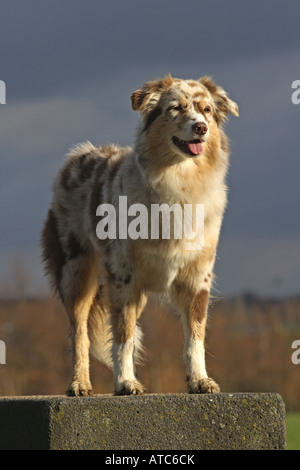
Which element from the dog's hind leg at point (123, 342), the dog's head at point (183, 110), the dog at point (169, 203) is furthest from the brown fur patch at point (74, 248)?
the dog's head at point (183, 110)

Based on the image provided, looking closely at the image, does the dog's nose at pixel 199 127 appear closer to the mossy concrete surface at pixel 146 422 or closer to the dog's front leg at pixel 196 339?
the dog's front leg at pixel 196 339

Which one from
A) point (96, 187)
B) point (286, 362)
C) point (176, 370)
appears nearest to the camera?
point (96, 187)

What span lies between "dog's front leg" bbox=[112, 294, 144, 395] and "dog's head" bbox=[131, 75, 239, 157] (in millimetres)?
1545

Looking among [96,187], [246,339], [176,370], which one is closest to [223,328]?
[246,339]

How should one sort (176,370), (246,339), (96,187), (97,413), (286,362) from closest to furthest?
(97,413) < (96,187) < (176,370) < (286,362) < (246,339)

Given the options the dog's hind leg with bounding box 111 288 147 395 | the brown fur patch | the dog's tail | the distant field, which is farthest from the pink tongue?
the distant field

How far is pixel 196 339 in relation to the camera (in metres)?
9.21

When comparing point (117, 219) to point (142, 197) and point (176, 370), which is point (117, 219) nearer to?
point (142, 197)

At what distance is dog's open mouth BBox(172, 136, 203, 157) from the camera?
882 centimetres

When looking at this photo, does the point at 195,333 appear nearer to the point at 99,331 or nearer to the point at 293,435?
the point at 99,331

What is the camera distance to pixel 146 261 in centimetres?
901

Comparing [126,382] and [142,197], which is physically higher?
[142,197]

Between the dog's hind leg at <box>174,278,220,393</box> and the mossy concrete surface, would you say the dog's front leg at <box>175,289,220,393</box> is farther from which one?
the mossy concrete surface
